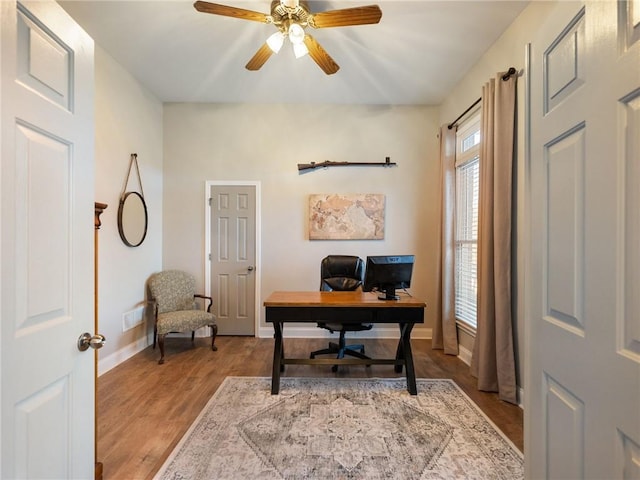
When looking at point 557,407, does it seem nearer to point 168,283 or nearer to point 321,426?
point 321,426

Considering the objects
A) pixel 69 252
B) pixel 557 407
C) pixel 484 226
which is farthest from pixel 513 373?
pixel 69 252

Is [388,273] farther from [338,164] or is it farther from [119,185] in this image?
[119,185]

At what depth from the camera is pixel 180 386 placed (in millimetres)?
2674

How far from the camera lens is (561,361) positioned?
0.89 metres

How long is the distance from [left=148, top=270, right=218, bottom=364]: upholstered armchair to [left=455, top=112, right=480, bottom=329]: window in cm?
289

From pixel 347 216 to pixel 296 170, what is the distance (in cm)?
93

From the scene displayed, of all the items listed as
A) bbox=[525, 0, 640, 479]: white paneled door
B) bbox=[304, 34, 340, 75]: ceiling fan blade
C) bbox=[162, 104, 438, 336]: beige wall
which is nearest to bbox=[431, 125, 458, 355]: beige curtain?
bbox=[162, 104, 438, 336]: beige wall

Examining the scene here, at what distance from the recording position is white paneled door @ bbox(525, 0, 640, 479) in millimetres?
660

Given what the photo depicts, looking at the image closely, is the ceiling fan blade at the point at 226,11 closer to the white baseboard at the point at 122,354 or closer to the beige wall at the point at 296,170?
the beige wall at the point at 296,170

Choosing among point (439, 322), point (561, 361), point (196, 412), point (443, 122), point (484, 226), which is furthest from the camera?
point (443, 122)

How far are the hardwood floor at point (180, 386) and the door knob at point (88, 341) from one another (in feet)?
3.60

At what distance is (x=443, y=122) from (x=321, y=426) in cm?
373

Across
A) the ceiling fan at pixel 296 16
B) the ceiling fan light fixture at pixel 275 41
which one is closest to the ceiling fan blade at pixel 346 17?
the ceiling fan at pixel 296 16

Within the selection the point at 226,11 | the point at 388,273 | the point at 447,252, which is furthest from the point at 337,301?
the point at 226,11
